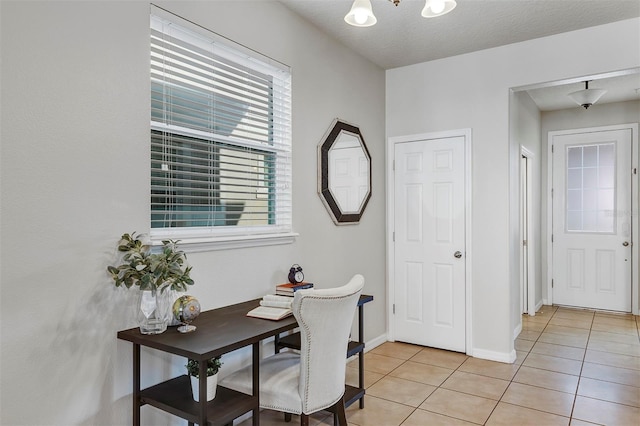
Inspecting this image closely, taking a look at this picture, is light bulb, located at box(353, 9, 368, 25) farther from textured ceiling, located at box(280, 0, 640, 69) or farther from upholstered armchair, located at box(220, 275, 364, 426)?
upholstered armchair, located at box(220, 275, 364, 426)

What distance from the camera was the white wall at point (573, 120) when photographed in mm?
5254

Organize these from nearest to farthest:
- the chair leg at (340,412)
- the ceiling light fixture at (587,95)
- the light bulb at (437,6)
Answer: the light bulb at (437,6) < the chair leg at (340,412) < the ceiling light fixture at (587,95)

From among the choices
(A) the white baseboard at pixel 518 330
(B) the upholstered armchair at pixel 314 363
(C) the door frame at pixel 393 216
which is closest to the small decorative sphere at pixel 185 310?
(B) the upholstered armchair at pixel 314 363

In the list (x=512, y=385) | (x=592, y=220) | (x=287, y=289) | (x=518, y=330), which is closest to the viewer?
(x=287, y=289)

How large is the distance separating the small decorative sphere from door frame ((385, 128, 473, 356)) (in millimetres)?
2585

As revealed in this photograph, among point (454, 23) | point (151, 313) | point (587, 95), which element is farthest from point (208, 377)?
point (587, 95)

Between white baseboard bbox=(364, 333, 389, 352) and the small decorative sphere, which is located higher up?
the small decorative sphere

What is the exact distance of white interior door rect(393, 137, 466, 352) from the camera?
3896 millimetres

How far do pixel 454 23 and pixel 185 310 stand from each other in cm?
279

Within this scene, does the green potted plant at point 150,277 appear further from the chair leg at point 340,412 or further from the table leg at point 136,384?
the chair leg at point 340,412

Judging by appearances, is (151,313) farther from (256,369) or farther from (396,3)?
(396,3)

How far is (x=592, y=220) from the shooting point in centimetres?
549

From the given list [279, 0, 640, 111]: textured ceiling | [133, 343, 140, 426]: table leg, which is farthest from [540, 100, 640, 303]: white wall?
[133, 343, 140, 426]: table leg

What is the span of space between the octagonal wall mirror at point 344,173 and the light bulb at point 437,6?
1427mm
